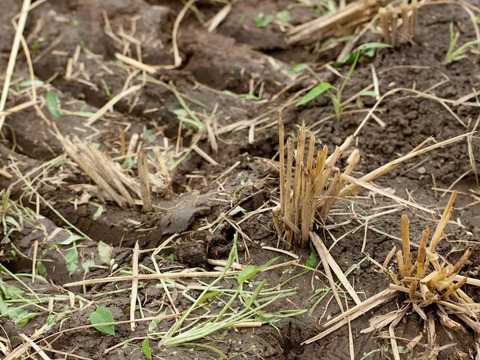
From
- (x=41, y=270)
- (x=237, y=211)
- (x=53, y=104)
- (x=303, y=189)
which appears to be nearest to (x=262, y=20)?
(x=53, y=104)

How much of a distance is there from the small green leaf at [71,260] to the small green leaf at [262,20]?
1.58 meters

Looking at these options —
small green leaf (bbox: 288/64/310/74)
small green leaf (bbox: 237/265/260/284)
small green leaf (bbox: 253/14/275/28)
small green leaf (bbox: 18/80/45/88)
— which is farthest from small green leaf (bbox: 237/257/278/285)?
small green leaf (bbox: 253/14/275/28)

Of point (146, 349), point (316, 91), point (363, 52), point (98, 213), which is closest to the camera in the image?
point (146, 349)

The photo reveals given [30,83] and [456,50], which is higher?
[30,83]

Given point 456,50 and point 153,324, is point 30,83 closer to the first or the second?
point 153,324

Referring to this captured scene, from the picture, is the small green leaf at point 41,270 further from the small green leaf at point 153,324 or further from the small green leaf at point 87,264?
the small green leaf at point 153,324

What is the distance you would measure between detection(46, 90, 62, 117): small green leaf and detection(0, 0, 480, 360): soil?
0.02 meters

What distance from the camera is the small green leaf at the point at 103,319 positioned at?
2.14 metres

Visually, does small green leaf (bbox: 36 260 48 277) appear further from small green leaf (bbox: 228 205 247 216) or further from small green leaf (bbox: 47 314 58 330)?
small green leaf (bbox: 228 205 247 216)

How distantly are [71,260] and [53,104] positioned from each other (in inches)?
36.6

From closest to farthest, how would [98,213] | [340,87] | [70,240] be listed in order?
1. [70,240]
2. [98,213]
3. [340,87]

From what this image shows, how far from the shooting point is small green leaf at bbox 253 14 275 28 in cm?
352

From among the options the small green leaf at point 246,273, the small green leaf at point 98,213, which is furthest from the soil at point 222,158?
the small green leaf at point 246,273

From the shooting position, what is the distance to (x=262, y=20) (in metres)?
3.54
